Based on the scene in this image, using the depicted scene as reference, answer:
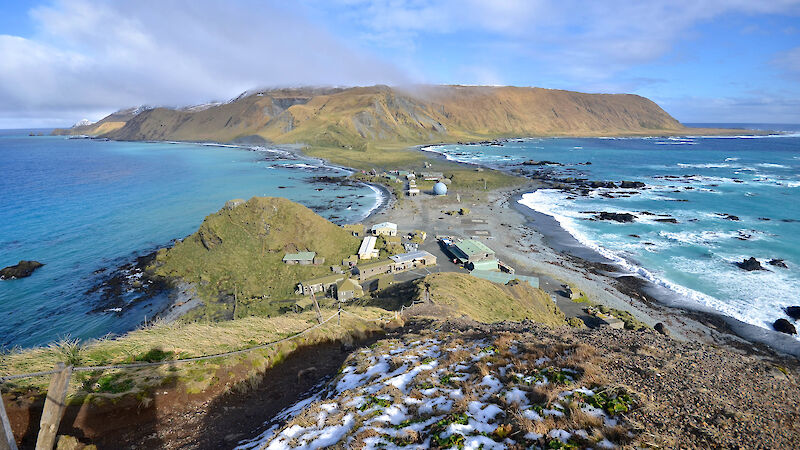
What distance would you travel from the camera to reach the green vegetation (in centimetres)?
2416

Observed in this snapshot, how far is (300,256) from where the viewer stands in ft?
119

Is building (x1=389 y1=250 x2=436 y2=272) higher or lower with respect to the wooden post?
lower

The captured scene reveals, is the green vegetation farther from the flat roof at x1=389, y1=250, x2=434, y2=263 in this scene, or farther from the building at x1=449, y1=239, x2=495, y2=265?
the flat roof at x1=389, y1=250, x2=434, y2=263

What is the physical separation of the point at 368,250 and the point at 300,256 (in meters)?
7.41

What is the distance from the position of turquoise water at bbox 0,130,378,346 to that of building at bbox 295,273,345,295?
13.1 metres

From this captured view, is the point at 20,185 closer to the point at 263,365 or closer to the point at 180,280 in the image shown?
the point at 180,280

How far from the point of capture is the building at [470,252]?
3803 cm

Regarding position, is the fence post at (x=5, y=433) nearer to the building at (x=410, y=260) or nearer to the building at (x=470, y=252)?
the building at (x=410, y=260)

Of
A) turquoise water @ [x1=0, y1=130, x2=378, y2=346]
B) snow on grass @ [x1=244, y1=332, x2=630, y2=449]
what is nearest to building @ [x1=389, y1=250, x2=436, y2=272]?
turquoise water @ [x1=0, y1=130, x2=378, y2=346]

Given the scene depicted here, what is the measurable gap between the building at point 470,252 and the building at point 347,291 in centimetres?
1340

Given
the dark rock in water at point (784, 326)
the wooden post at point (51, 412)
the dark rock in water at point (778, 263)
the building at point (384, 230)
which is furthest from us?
the building at point (384, 230)

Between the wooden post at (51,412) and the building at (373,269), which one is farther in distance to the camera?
the building at (373,269)

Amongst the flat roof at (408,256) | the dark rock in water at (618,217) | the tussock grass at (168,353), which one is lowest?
the flat roof at (408,256)

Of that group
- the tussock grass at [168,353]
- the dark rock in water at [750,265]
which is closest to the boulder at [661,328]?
the dark rock in water at [750,265]
